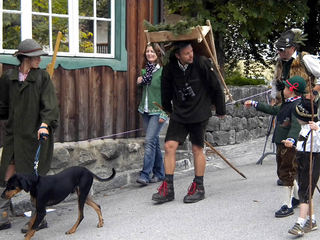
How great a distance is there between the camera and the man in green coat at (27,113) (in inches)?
230

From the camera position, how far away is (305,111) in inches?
221

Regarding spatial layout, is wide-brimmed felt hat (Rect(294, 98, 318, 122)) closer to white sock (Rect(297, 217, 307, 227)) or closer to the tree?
white sock (Rect(297, 217, 307, 227))

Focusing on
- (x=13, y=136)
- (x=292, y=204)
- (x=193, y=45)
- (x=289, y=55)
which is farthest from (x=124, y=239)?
(x=289, y=55)

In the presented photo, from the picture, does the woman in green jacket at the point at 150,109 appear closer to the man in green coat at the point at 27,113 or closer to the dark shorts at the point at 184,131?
the dark shorts at the point at 184,131

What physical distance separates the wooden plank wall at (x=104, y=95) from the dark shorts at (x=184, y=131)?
1.74m

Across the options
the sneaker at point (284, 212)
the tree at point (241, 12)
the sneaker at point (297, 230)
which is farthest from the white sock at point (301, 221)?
the tree at point (241, 12)

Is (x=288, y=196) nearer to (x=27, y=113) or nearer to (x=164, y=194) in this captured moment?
(x=164, y=194)

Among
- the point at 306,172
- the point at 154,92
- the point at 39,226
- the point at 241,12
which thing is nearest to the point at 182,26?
the point at 154,92

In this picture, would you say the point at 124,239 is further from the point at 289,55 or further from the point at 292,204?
the point at 289,55

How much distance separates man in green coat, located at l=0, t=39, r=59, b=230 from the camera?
585 cm

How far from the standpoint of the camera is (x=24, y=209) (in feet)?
22.3

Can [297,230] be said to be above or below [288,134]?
below

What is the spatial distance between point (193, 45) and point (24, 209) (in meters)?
2.91

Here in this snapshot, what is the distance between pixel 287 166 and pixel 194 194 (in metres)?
1.27
